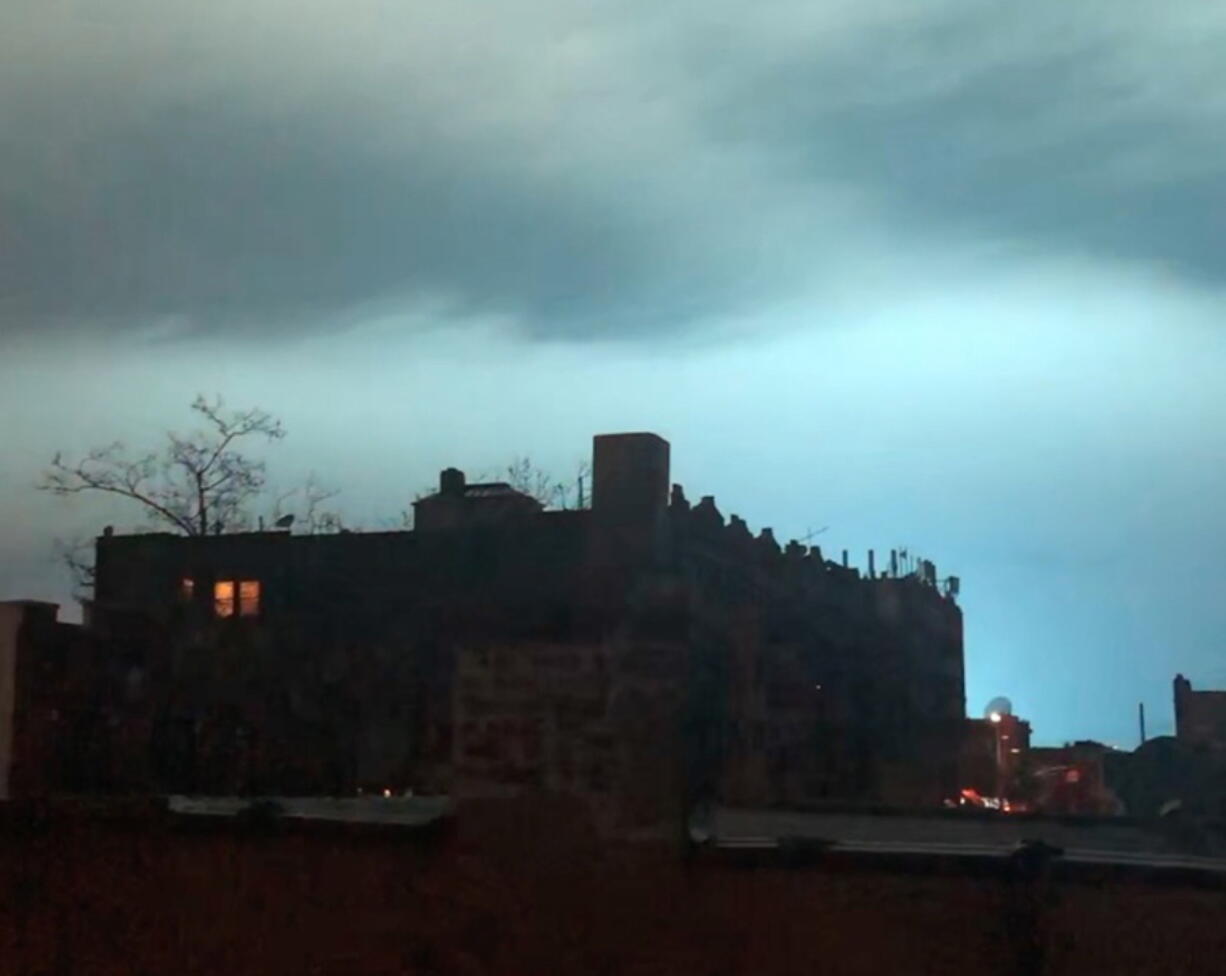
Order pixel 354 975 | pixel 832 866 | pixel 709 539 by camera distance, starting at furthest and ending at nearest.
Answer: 1. pixel 709 539
2. pixel 354 975
3. pixel 832 866

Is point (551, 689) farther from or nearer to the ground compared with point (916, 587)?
nearer to the ground

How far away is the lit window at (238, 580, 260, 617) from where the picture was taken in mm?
43094

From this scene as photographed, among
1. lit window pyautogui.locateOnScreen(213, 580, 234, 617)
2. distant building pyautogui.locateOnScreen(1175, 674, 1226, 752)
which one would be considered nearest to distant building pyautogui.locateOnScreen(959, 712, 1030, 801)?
distant building pyautogui.locateOnScreen(1175, 674, 1226, 752)

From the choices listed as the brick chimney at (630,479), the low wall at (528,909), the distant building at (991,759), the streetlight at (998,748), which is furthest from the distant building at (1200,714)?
the low wall at (528,909)

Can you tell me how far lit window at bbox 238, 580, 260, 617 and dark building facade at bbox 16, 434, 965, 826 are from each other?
0.15 feet

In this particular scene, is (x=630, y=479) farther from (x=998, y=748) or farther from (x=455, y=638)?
(x=998, y=748)

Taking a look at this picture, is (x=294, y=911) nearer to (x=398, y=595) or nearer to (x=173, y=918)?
(x=173, y=918)

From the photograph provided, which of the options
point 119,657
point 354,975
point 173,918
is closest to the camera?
point 354,975

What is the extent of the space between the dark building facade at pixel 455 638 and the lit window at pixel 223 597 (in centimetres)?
4

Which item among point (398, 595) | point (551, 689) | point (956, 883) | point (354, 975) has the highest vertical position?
point (398, 595)

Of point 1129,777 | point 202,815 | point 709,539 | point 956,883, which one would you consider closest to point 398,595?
point 709,539

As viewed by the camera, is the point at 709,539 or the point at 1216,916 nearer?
the point at 1216,916

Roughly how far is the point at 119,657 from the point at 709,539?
1468 centimetres

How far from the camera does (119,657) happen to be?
26.9 meters
